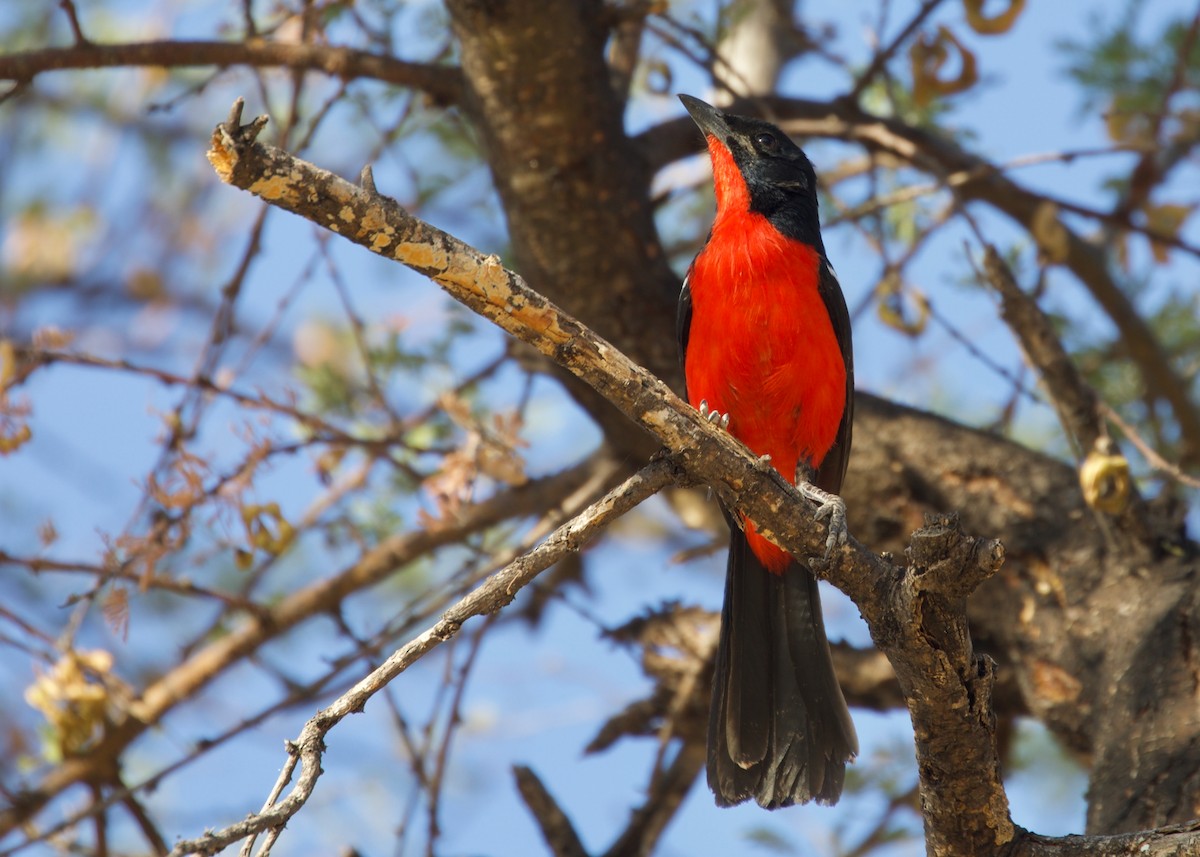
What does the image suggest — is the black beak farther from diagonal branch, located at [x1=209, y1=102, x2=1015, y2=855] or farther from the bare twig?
the bare twig

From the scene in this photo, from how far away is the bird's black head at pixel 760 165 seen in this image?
4.59 metres

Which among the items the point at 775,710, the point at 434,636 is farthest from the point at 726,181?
the point at 434,636

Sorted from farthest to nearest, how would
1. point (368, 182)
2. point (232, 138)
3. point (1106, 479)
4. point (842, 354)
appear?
point (842, 354), point (1106, 479), point (368, 182), point (232, 138)

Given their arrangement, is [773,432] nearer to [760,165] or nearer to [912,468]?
[912,468]

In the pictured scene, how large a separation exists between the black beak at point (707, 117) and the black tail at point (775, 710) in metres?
1.72

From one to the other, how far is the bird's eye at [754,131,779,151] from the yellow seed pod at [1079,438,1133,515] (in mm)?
1640

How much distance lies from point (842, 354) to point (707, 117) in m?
1.11

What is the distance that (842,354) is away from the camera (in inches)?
168

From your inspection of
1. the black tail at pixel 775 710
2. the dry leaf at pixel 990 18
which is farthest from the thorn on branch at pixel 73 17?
the dry leaf at pixel 990 18

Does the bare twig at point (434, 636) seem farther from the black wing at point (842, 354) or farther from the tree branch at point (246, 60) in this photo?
the tree branch at point (246, 60)

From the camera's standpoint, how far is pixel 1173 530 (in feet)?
12.9

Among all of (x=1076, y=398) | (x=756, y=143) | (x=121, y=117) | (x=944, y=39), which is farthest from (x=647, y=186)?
(x=121, y=117)

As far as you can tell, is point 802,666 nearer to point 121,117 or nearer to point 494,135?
point 494,135

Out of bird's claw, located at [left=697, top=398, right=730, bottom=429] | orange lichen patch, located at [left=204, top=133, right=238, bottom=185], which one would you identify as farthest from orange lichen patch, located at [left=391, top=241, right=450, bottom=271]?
bird's claw, located at [left=697, top=398, right=730, bottom=429]
